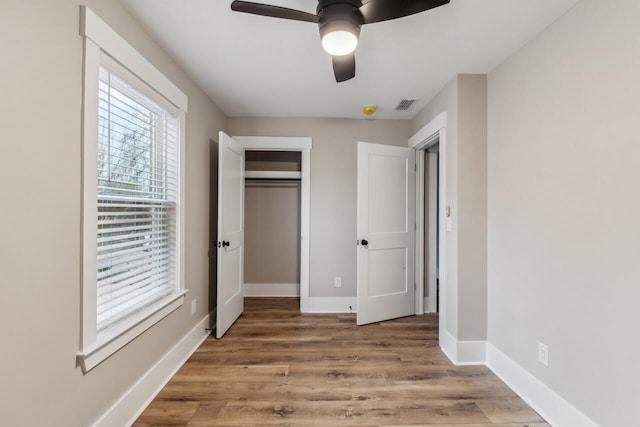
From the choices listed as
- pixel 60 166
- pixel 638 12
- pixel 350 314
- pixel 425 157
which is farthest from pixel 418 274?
pixel 60 166

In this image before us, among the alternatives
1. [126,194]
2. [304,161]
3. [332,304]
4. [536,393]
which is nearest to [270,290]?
[332,304]

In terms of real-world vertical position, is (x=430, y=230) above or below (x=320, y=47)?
below

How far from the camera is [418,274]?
11.6 ft

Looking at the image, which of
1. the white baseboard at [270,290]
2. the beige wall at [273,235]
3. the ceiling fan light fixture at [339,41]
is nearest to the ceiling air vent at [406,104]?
the ceiling fan light fixture at [339,41]

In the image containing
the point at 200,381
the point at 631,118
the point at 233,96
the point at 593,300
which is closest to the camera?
the point at 631,118

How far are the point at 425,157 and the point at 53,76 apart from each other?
3316 millimetres

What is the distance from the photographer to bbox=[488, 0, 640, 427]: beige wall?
4.51 feet

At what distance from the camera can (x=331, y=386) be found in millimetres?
2098

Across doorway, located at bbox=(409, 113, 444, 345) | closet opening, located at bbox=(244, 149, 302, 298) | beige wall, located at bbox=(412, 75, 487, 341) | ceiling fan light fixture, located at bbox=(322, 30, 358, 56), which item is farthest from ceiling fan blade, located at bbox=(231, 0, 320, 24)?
closet opening, located at bbox=(244, 149, 302, 298)

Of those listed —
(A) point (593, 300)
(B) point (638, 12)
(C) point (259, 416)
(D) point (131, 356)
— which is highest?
(B) point (638, 12)

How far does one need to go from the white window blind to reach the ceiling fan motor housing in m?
1.15

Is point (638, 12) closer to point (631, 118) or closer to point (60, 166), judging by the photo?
point (631, 118)

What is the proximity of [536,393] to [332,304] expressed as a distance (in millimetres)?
2131

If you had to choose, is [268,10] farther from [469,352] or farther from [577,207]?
[469,352]
